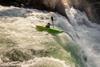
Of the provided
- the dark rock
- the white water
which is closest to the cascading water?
the white water

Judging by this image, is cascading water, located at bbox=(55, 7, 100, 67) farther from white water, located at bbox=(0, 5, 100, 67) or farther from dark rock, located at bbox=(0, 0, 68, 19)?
dark rock, located at bbox=(0, 0, 68, 19)

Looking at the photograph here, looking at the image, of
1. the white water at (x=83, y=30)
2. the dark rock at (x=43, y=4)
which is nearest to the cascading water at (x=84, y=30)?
the white water at (x=83, y=30)

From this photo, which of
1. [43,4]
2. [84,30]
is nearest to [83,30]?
[84,30]

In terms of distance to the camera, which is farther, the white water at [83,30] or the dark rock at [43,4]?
the dark rock at [43,4]

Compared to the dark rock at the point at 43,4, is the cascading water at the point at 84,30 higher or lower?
lower

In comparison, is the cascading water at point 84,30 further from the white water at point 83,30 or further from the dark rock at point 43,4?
the dark rock at point 43,4

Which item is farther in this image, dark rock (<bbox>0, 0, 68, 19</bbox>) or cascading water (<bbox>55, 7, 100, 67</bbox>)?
dark rock (<bbox>0, 0, 68, 19</bbox>)

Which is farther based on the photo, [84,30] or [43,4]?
[84,30]

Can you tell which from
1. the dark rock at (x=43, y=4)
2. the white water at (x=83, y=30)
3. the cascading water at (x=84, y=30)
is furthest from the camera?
the dark rock at (x=43, y=4)

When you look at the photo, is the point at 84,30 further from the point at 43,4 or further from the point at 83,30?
the point at 43,4
